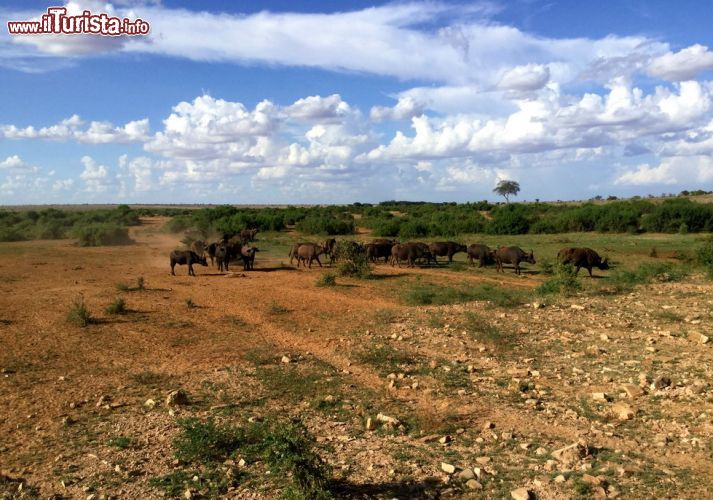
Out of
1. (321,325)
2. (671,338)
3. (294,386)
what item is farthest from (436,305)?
(294,386)

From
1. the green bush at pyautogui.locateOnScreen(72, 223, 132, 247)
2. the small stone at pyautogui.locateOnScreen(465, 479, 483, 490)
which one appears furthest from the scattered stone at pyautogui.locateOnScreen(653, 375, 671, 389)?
the green bush at pyautogui.locateOnScreen(72, 223, 132, 247)

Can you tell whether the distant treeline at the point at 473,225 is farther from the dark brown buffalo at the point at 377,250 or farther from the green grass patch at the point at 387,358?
the green grass patch at the point at 387,358

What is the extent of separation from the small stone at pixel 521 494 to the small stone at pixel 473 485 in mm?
292

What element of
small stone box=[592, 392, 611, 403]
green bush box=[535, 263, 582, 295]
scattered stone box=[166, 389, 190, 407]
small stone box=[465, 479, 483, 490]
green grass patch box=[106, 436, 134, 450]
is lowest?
green grass patch box=[106, 436, 134, 450]

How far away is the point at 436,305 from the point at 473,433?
27.3 ft

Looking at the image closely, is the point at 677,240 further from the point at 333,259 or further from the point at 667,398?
the point at 667,398

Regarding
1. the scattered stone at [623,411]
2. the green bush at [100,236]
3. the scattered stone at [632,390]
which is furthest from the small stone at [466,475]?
the green bush at [100,236]

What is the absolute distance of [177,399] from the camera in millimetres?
7789

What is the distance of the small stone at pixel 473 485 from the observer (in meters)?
5.33

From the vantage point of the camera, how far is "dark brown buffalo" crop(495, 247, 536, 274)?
2327cm

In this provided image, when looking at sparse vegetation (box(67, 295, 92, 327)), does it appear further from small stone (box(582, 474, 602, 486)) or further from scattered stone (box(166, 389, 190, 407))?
small stone (box(582, 474, 602, 486))

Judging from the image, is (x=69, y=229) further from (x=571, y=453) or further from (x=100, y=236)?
(x=571, y=453)

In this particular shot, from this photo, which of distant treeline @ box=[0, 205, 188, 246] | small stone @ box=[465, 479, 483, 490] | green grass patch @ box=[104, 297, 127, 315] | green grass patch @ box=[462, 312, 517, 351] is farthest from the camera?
distant treeline @ box=[0, 205, 188, 246]

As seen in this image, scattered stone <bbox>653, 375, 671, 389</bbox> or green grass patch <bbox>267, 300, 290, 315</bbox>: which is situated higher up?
scattered stone <bbox>653, 375, 671, 389</bbox>
